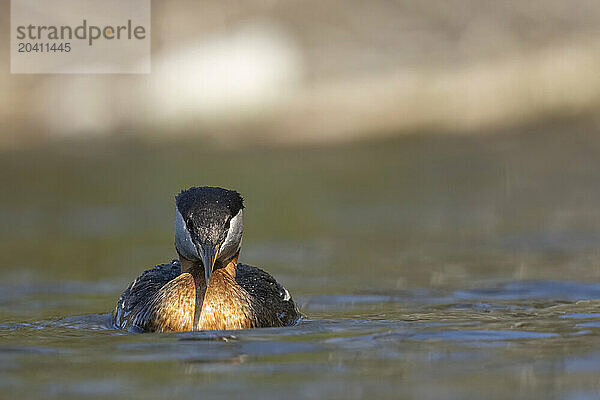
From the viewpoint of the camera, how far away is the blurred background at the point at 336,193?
8719 millimetres

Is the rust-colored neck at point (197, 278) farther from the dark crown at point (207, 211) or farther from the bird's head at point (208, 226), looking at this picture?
the dark crown at point (207, 211)

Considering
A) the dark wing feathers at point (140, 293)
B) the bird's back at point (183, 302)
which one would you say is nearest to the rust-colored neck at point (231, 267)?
the bird's back at point (183, 302)

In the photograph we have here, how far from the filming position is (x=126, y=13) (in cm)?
2548

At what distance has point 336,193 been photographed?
69.0 feet

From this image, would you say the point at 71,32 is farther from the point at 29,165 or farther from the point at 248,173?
the point at 248,173

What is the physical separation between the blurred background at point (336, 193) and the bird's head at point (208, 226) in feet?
2.19

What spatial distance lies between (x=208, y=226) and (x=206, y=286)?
18.8 inches

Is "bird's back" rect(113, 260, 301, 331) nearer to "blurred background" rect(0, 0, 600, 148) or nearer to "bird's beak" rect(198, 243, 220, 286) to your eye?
"bird's beak" rect(198, 243, 220, 286)

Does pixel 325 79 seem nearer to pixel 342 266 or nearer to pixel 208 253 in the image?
pixel 342 266

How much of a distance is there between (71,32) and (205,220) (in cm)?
1568

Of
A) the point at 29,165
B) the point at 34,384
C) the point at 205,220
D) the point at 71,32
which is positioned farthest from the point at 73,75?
the point at 34,384

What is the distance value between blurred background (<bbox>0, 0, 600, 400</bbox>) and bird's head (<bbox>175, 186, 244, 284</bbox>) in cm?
67

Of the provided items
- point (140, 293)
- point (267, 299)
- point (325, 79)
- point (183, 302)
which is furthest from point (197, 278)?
point (325, 79)

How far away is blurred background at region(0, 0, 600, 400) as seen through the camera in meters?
8.72
